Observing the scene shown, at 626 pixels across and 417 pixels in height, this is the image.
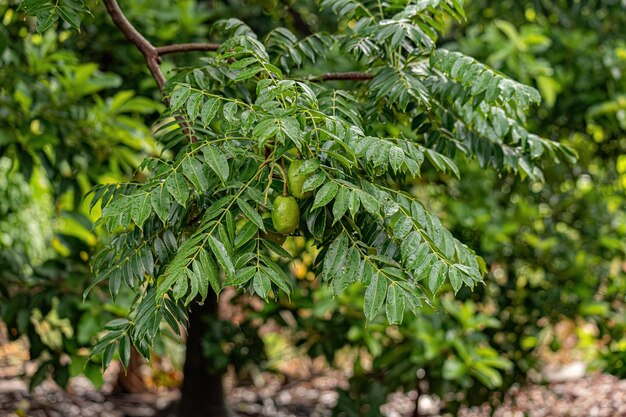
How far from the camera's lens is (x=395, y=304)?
131 centimetres

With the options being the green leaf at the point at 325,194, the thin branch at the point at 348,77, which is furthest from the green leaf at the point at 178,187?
the thin branch at the point at 348,77

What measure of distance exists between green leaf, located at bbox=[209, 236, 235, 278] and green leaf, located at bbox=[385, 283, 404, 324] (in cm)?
27

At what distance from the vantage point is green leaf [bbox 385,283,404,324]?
4.30ft

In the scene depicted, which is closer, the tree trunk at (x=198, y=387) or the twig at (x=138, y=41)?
the twig at (x=138, y=41)

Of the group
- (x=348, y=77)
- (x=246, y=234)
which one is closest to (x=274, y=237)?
(x=246, y=234)

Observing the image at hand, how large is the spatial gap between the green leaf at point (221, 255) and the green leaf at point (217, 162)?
0.10 m

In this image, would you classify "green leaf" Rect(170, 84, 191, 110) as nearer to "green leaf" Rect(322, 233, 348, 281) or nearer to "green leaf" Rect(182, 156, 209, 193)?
"green leaf" Rect(182, 156, 209, 193)

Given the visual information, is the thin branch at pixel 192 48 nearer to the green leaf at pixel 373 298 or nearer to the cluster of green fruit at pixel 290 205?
the cluster of green fruit at pixel 290 205

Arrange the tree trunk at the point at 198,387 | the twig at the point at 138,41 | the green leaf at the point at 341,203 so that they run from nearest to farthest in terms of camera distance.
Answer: the green leaf at the point at 341,203 < the twig at the point at 138,41 < the tree trunk at the point at 198,387

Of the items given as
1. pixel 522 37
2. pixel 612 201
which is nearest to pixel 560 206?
pixel 612 201

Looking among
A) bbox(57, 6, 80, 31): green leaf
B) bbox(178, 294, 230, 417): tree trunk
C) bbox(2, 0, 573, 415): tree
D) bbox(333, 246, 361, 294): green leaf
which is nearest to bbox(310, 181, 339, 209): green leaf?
bbox(2, 0, 573, 415): tree

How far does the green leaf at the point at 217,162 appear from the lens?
4.33 feet

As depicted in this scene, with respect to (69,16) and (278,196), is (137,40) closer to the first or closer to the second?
(69,16)

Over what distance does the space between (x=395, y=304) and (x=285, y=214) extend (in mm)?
238
